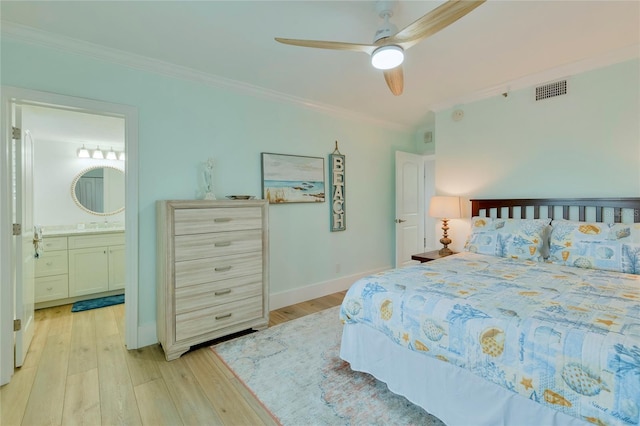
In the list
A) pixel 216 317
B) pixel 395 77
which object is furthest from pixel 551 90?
pixel 216 317

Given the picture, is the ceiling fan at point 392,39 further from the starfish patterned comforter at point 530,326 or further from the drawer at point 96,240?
the drawer at point 96,240

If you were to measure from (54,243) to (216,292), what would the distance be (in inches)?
102

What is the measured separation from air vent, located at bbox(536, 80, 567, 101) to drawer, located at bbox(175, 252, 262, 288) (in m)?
3.33

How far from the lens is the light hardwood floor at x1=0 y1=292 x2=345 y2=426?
5.57 ft

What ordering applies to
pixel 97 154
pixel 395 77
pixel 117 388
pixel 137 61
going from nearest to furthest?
pixel 117 388 < pixel 395 77 < pixel 137 61 < pixel 97 154

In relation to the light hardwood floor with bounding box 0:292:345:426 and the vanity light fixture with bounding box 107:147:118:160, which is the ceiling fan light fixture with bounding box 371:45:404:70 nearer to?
the light hardwood floor with bounding box 0:292:345:426

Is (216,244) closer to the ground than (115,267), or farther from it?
farther from it

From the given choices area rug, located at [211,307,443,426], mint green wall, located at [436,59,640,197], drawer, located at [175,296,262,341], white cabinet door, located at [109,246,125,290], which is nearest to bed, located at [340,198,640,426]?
area rug, located at [211,307,443,426]

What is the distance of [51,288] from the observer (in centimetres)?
348

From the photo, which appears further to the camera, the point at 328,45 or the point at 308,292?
the point at 308,292

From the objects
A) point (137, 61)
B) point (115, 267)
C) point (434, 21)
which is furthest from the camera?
point (115, 267)

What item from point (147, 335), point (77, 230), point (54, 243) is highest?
point (77, 230)

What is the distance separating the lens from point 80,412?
68.5 inches

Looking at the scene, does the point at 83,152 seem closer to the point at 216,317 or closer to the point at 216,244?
the point at 216,244
